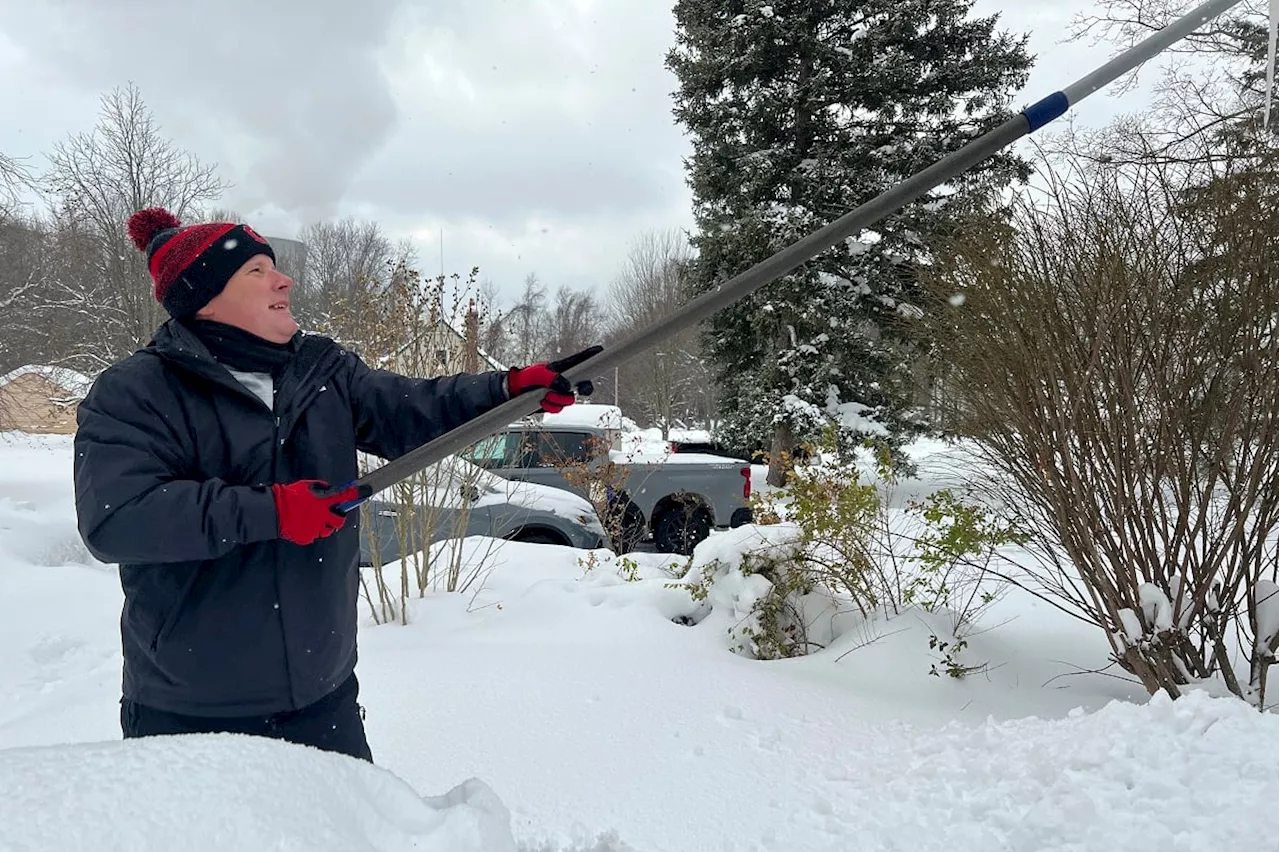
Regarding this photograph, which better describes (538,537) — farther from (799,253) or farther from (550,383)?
(799,253)

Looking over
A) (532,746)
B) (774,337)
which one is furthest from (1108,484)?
(774,337)

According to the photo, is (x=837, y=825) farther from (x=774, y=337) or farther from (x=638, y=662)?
(x=774, y=337)

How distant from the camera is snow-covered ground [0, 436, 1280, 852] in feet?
3.27

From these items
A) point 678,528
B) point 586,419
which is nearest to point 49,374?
point 586,419

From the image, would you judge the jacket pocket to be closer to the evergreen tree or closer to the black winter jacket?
the black winter jacket

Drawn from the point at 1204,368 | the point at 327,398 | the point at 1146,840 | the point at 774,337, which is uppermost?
the point at 774,337

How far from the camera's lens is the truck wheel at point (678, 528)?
28.9 feet

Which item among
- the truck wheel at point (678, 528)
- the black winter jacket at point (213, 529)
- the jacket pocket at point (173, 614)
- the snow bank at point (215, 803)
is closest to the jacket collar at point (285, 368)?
the black winter jacket at point (213, 529)

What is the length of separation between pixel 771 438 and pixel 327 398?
43.1 feet

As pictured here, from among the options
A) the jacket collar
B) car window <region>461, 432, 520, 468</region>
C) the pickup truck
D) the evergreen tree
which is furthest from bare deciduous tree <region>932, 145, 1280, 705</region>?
the evergreen tree

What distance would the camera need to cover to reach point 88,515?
126cm

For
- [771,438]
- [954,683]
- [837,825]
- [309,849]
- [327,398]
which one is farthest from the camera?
[771,438]

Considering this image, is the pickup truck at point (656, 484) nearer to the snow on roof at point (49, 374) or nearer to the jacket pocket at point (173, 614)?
the jacket pocket at point (173, 614)

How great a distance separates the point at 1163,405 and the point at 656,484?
5.91 meters
